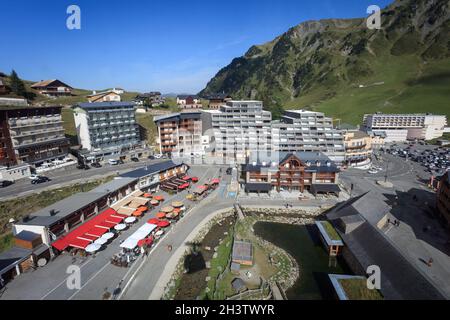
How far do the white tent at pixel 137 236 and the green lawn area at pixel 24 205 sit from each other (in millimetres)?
19911

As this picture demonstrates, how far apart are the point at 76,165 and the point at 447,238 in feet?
304

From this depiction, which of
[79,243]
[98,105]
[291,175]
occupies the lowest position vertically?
[79,243]

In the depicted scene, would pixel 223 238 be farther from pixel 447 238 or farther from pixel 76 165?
pixel 76 165

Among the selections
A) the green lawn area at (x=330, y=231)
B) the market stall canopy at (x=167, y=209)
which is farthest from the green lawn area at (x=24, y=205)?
the green lawn area at (x=330, y=231)

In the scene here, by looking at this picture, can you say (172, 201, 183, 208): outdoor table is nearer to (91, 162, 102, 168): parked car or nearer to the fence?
the fence

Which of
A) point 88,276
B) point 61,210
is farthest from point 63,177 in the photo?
point 88,276

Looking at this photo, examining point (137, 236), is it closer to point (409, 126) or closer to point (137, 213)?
point (137, 213)

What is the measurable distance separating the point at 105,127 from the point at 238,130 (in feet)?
150

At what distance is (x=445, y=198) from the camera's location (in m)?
47.6

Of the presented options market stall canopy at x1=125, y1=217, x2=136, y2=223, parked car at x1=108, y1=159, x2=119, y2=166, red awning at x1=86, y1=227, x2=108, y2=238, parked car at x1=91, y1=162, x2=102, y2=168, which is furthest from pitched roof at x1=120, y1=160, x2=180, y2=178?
parked car at x1=91, y1=162, x2=102, y2=168
